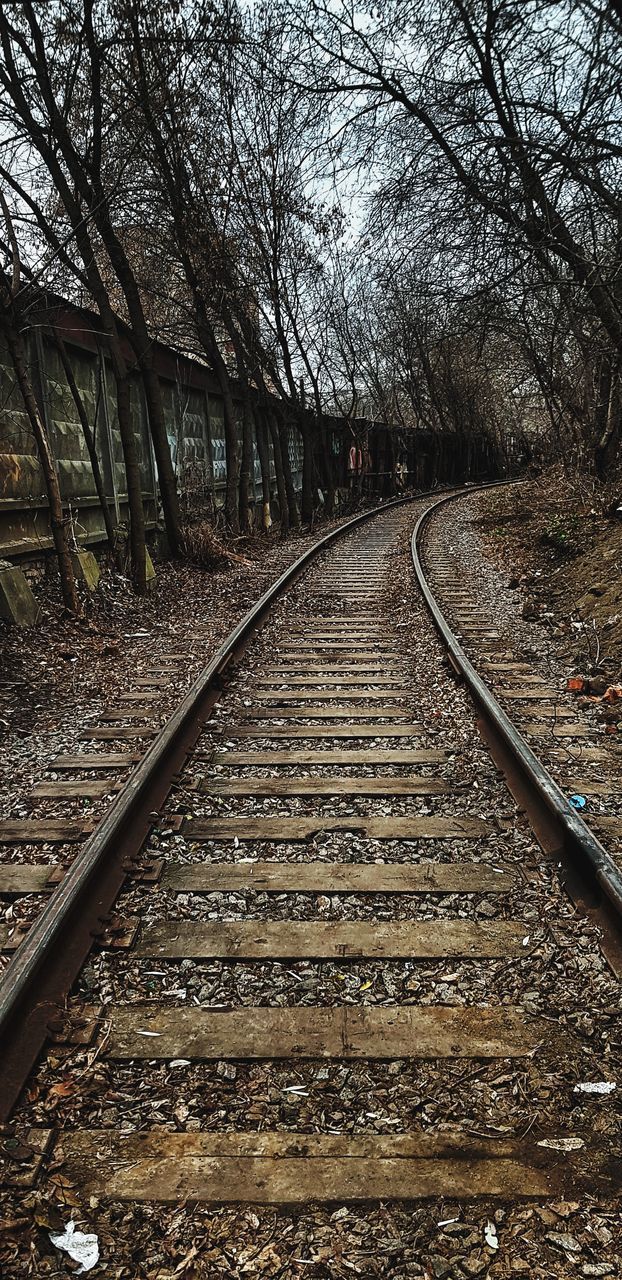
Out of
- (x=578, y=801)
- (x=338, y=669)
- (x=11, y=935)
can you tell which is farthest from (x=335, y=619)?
(x=11, y=935)

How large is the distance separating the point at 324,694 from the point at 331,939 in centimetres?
305

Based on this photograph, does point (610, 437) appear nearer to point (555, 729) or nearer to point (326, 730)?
point (555, 729)

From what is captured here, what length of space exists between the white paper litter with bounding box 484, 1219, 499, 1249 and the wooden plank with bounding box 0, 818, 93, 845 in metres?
2.29

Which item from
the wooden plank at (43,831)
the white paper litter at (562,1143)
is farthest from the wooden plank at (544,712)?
the white paper litter at (562,1143)

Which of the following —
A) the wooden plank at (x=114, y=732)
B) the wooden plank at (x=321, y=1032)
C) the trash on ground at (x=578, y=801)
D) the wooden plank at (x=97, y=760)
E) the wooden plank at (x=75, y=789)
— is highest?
the wooden plank at (x=114, y=732)

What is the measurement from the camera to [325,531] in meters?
19.8

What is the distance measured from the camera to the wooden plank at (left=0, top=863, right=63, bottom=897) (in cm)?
310

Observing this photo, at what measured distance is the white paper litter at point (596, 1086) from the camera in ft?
6.94

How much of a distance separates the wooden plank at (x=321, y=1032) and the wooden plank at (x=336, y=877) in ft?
2.17

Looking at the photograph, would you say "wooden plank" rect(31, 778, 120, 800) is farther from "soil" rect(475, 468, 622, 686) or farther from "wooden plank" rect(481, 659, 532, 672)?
"soil" rect(475, 468, 622, 686)

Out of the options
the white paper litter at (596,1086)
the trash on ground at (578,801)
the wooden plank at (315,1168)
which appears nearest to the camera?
the wooden plank at (315,1168)

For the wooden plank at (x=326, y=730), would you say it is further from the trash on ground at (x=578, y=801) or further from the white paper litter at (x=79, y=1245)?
the white paper litter at (x=79, y=1245)

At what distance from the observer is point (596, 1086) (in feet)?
6.99

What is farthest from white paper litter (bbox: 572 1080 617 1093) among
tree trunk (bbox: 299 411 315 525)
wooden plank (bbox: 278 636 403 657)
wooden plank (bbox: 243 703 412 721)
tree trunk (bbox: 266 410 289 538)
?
tree trunk (bbox: 299 411 315 525)
